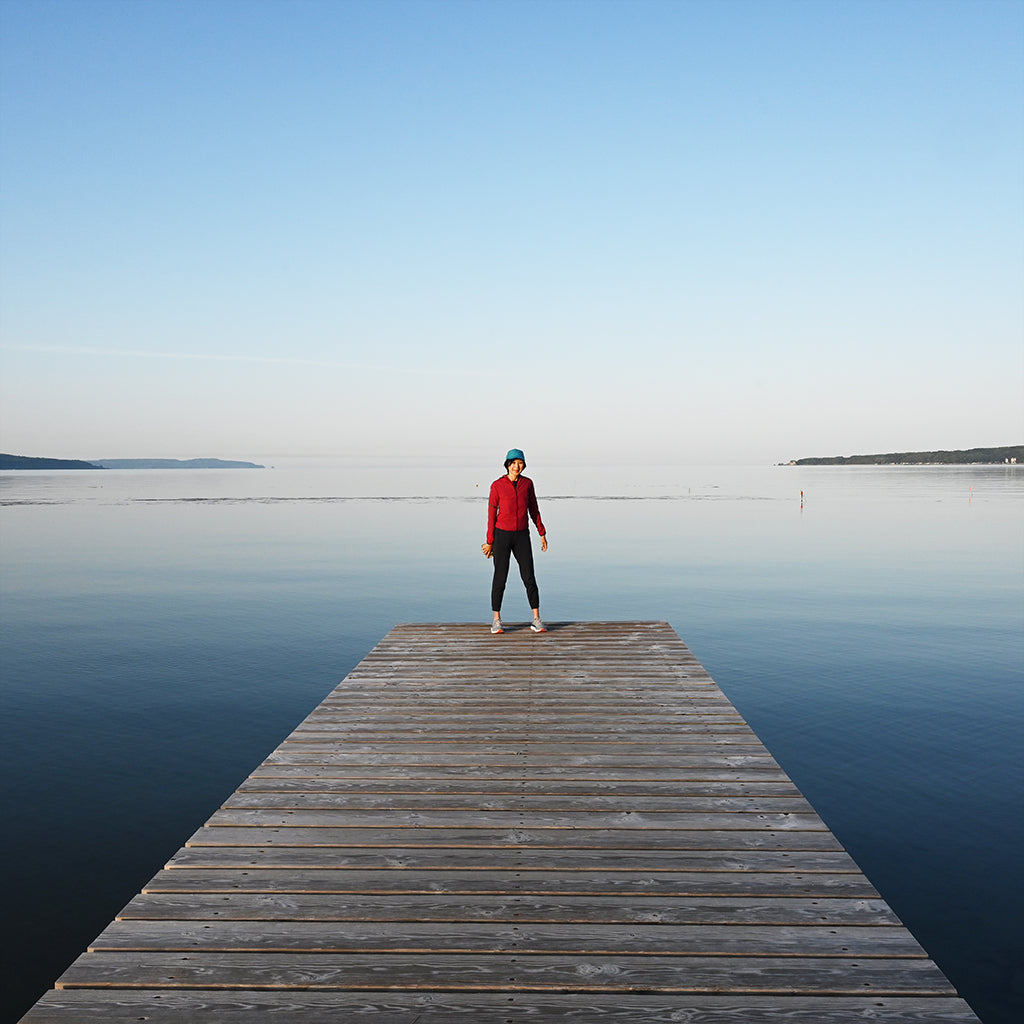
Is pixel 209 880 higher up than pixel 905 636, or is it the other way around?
pixel 209 880

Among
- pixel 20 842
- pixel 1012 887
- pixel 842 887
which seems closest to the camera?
pixel 842 887

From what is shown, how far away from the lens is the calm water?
6480mm

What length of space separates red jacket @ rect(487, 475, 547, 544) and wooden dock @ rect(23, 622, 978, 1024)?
146 inches

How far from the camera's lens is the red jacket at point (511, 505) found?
9898 millimetres

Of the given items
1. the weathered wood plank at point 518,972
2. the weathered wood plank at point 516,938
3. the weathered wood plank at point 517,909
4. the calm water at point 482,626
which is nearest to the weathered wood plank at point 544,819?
the weathered wood plank at point 517,909

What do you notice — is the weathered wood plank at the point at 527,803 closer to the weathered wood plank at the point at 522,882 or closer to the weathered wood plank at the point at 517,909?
the weathered wood plank at the point at 522,882

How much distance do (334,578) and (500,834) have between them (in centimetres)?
1890

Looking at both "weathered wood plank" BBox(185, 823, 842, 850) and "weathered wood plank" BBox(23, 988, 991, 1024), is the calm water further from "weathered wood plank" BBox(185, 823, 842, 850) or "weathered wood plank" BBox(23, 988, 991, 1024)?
"weathered wood plank" BBox(23, 988, 991, 1024)

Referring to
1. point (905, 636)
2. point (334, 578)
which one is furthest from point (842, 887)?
point (334, 578)

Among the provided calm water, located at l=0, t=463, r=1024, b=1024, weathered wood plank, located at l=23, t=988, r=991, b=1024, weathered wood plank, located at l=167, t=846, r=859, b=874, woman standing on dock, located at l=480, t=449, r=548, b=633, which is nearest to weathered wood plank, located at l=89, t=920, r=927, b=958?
weathered wood plank, located at l=23, t=988, r=991, b=1024

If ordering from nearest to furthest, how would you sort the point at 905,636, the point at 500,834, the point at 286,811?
the point at 500,834 → the point at 286,811 → the point at 905,636

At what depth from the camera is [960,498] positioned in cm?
5750

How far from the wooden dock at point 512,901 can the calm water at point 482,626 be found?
188cm

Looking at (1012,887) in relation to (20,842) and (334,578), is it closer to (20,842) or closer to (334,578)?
(20,842)
